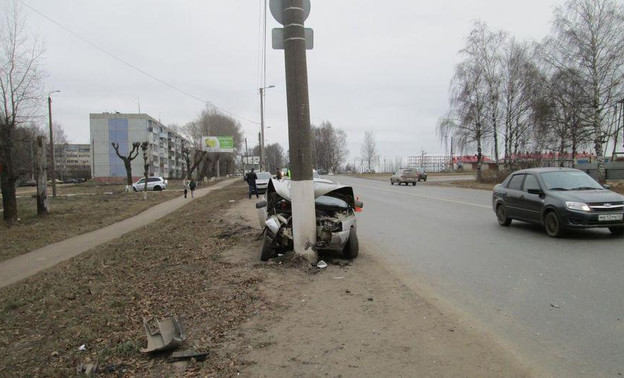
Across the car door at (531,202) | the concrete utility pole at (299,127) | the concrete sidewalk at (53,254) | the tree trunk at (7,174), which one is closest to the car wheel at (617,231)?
the car door at (531,202)

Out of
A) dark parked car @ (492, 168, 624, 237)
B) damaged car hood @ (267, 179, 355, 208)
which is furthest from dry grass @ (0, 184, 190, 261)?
dark parked car @ (492, 168, 624, 237)

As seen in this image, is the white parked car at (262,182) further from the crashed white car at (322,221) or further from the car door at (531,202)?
the crashed white car at (322,221)

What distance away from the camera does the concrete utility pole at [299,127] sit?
6977mm

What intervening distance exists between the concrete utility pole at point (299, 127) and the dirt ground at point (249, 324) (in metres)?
0.57

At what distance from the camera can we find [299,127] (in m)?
6.98

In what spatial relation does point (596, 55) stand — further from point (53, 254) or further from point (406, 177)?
point (53, 254)

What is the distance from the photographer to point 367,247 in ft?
29.9

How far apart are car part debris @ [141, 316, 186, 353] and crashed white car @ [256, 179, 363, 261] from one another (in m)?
3.18

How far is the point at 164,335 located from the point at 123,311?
1.40 metres

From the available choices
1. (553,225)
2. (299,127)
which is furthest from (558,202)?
(299,127)

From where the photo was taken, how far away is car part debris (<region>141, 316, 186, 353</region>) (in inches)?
149

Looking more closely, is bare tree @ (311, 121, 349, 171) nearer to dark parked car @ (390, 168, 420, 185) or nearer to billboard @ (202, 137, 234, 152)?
billboard @ (202, 137, 234, 152)

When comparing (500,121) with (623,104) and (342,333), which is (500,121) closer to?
(623,104)

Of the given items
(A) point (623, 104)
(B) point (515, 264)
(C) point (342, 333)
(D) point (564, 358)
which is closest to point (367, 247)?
(B) point (515, 264)
